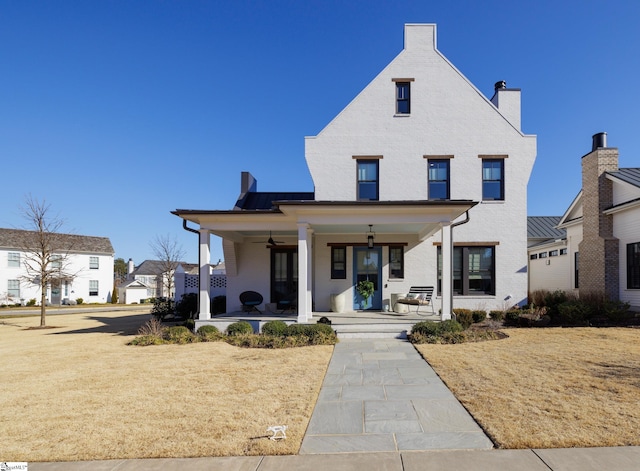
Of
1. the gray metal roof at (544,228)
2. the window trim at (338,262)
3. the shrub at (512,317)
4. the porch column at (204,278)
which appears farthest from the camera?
the gray metal roof at (544,228)

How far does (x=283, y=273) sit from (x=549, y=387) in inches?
408

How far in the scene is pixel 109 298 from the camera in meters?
39.2

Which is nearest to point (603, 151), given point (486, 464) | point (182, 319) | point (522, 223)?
point (522, 223)

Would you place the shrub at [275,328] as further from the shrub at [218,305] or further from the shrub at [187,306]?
the shrub at [187,306]

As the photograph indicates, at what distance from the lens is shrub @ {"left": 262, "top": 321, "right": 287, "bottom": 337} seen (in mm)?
10008

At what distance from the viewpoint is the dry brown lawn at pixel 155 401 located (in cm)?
394

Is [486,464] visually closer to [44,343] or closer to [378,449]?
[378,449]

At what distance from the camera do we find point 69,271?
35938 millimetres

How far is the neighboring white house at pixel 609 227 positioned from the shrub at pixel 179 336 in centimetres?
1529

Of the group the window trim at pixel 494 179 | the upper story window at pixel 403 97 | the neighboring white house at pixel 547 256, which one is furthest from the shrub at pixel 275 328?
the neighboring white house at pixel 547 256

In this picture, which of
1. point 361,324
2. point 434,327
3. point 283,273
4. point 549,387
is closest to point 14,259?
point 283,273

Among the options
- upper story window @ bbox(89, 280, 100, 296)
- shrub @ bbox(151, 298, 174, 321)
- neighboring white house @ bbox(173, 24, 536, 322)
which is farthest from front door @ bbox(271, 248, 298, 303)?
upper story window @ bbox(89, 280, 100, 296)

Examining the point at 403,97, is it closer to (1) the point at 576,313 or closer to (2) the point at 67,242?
(1) the point at 576,313

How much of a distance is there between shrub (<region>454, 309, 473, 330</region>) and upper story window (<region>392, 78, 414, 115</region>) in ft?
26.8
